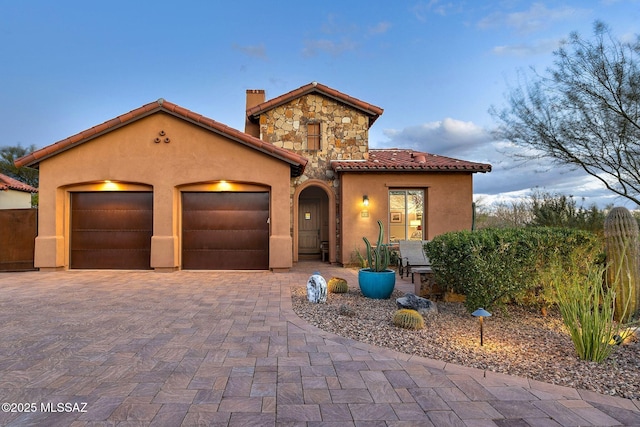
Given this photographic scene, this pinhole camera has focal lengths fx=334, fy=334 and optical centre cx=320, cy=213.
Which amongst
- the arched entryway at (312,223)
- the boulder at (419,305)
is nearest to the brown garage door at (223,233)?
the arched entryway at (312,223)

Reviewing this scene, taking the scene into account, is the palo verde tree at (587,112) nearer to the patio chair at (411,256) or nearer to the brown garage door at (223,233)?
the patio chair at (411,256)

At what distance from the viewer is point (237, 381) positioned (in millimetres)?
2996

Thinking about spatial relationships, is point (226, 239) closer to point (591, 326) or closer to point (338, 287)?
point (338, 287)

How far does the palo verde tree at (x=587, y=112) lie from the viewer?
1002 centimetres

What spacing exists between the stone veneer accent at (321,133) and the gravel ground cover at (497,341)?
6964 millimetres

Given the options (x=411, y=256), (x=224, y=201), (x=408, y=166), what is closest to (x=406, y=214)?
(x=408, y=166)

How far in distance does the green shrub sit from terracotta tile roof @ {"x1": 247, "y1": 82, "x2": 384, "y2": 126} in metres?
8.24

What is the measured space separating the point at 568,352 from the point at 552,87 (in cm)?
1065

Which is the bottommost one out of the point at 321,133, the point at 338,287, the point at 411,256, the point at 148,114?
the point at 338,287

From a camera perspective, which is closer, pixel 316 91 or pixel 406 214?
pixel 406 214

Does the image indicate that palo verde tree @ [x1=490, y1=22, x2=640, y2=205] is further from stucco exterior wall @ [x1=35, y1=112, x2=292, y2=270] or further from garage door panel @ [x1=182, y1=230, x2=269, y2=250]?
garage door panel @ [x1=182, y1=230, x2=269, y2=250]

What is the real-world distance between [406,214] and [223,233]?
6.40m

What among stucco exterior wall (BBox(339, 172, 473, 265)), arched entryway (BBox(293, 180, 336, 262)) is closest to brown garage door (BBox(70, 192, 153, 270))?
arched entryway (BBox(293, 180, 336, 262))

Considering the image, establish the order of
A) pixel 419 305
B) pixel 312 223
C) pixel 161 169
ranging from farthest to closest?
pixel 312 223 → pixel 161 169 → pixel 419 305
